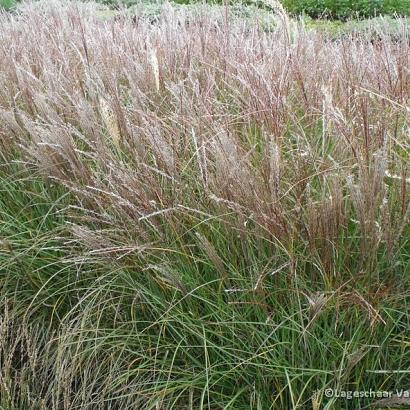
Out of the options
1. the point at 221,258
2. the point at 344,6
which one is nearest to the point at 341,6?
the point at 344,6

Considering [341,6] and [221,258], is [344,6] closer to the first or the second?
[341,6]

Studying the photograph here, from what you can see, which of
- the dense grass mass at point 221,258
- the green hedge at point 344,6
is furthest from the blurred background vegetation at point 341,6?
the dense grass mass at point 221,258

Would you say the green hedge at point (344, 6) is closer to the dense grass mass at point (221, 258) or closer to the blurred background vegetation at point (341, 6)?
the blurred background vegetation at point (341, 6)

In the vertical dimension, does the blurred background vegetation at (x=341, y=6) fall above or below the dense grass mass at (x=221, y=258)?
below

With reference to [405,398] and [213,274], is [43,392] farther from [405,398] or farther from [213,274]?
[405,398]

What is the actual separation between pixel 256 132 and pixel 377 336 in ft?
2.81

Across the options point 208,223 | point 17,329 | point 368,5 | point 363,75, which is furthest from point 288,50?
point 368,5

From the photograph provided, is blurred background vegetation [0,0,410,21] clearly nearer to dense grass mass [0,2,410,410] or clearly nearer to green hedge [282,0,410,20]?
green hedge [282,0,410,20]

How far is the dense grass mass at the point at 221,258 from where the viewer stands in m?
1.59

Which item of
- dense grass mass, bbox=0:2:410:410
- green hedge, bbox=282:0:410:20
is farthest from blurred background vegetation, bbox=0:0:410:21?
dense grass mass, bbox=0:2:410:410

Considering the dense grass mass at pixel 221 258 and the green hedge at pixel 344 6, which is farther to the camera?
the green hedge at pixel 344 6

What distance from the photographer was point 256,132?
216 cm

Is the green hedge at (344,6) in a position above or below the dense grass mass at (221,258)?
below

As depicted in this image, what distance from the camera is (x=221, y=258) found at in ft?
6.06
